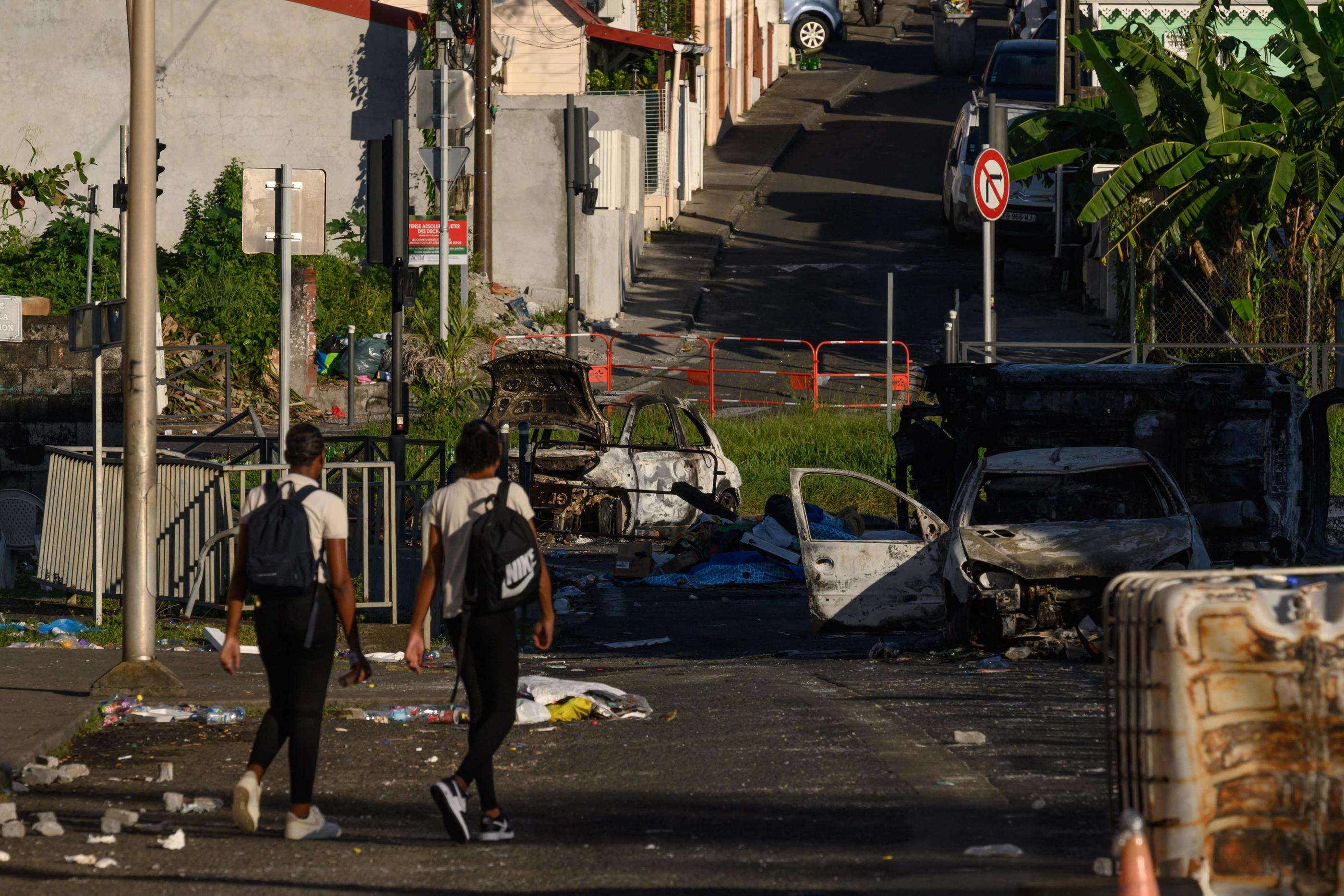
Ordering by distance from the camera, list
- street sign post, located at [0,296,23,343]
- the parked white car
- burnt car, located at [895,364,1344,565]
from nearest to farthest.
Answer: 1. burnt car, located at [895,364,1344,565]
2. street sign post, located at [0,296,23,343]
3. the parked white car

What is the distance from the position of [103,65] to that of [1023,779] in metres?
25.4

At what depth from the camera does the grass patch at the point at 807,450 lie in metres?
20.0

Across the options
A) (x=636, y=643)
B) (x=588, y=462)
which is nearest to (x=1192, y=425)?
(x=636, y=643)

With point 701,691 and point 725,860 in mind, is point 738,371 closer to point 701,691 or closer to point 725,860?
point 701,691

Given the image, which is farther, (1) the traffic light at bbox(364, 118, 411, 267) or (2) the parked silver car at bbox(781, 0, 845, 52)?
(2) the parked silver car at bbox(781, 0, 845, 52)

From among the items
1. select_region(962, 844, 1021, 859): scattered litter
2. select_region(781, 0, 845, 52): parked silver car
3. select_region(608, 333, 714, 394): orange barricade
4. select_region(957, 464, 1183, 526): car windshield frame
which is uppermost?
select_region(781, 0, 845, 52): parked silver car

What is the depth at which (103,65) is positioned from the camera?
28.6 meters

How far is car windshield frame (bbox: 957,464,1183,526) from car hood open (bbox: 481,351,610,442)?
225 inches

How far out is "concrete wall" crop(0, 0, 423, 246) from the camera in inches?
1118

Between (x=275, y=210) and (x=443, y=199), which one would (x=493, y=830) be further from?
(x=443, y=199)

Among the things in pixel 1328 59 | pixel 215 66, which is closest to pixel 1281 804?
pixel 1328 59

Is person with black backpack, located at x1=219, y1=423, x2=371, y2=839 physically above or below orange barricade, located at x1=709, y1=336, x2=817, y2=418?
below

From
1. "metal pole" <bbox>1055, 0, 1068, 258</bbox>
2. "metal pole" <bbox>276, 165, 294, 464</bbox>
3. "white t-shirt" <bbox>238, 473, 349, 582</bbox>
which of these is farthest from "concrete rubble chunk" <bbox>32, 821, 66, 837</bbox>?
"metal pole" <bbox>1055, 0, 1068, 258</bbox>

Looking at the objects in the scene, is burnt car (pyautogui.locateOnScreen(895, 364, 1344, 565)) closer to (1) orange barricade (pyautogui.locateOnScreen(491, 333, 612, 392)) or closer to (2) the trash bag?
(1) orange barricade (pyautogui.locateOnScreen(491, 333, 612, 392))
